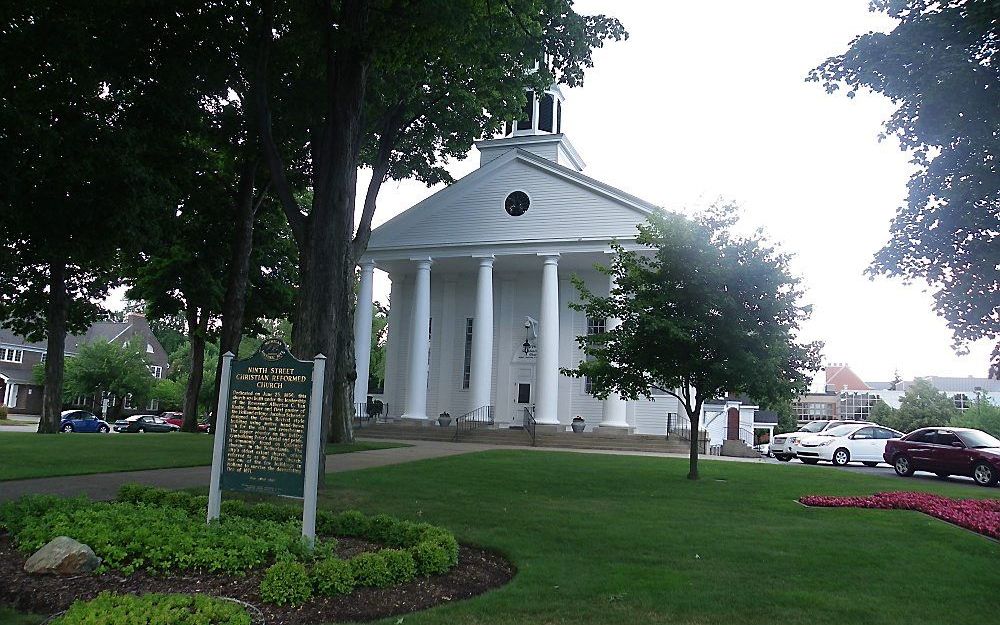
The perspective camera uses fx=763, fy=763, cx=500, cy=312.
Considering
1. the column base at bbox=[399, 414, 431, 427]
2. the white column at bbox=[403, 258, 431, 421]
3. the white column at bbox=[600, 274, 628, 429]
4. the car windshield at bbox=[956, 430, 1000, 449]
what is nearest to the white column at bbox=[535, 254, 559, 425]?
the white column at bbox=[600, 274, 628, 429]

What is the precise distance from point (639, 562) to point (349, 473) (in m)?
9.10

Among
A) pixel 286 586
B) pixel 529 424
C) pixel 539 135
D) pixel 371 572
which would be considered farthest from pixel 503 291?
pixel 286 586

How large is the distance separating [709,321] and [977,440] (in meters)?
10.0

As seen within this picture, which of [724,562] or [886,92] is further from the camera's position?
[886,92]

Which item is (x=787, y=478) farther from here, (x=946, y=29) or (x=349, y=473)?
(x=946, y=29)

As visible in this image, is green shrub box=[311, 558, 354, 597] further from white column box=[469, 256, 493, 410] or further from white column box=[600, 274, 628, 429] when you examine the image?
white column box=[469, 256, 493, 410]

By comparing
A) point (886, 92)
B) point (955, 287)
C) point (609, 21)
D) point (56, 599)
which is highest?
point (609, 21)

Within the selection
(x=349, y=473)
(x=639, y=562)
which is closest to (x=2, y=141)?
(x=349, y=473)

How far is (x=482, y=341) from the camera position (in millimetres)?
34312

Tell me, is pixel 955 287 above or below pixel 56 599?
above

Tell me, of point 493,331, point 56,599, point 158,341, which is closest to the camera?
point 56,599

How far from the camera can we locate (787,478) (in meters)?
18.2

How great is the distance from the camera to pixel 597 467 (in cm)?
1967

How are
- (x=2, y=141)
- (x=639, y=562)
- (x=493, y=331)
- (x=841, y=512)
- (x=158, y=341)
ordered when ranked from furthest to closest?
(x=158, y=341)
(x=493, y=331)
(x=2, y=141)
(x=841, y=512)
(x=639, y=562)
